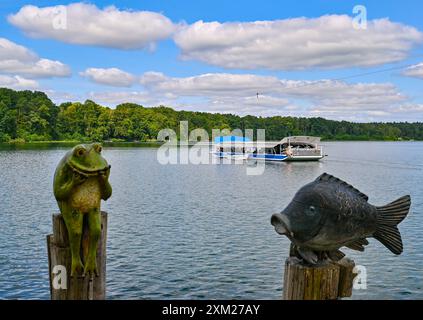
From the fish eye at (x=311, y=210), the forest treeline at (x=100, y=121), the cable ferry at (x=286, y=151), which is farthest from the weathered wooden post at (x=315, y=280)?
the forest treeline at (x=100, y=121)

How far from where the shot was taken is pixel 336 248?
487 cm

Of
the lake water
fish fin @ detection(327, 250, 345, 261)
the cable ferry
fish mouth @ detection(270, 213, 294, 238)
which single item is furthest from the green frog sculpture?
the cable ferry

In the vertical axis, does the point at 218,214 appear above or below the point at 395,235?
below

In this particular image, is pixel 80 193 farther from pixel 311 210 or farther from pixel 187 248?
pixel 187 248

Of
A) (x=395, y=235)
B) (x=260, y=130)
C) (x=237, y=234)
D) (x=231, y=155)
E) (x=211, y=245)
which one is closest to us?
(x=395, y=235)

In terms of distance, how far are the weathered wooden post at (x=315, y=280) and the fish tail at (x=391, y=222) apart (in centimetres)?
74

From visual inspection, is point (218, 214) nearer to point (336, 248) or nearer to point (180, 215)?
point (180, 215)

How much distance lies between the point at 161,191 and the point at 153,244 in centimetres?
1688

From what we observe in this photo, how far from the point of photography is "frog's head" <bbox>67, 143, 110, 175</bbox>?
5.45m

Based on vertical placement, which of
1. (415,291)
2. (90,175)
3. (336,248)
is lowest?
(415,291)

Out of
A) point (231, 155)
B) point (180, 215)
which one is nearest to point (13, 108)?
point (231, 155)

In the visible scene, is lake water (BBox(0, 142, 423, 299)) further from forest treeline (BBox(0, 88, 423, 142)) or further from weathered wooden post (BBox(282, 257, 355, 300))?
forest treeline (BBox(0, 88, 423, 142))

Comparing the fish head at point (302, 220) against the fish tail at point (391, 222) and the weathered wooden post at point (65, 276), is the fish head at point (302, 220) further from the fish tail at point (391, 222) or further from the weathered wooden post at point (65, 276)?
the weathered wooden post at point (65, 276)

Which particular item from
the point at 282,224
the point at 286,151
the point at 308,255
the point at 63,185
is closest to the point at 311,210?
the point at 282,224
